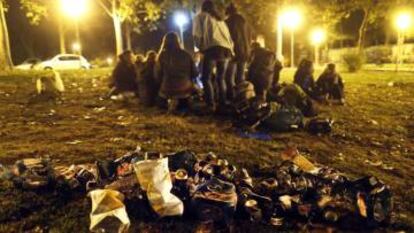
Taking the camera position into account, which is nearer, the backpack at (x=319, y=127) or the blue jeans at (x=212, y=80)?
the backpack at (x=319, y=127)

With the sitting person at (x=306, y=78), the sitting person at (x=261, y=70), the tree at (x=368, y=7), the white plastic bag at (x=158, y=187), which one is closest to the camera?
the white plastic bag at (x=158, y=187)

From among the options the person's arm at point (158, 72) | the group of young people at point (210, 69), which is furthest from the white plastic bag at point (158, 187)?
the person's arm at point (158, 72)

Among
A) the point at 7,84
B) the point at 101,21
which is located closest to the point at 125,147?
the point at 7,84

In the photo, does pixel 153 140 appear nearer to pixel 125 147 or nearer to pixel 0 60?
pixel 125 147

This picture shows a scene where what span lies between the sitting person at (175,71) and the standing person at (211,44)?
15.6 inches

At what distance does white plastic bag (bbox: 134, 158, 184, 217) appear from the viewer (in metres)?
3.98

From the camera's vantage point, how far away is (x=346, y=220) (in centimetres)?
409

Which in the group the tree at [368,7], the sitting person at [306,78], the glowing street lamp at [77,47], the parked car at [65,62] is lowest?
the sitting person at [306,78]

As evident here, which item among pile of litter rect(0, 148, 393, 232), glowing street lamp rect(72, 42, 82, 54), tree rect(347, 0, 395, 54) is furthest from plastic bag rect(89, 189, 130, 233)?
glowing street lamp rect(72, 42, 82, 54)

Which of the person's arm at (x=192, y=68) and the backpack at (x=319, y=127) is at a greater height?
the person's arm at (x=192, y=68)

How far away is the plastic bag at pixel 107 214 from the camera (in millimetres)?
3621

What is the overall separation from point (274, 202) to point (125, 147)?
110 inches

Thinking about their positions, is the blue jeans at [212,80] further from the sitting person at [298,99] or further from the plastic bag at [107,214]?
the plastic bag at [107,214]

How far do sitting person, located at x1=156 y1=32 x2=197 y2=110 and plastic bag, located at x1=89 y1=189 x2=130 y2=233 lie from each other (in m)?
4.93
